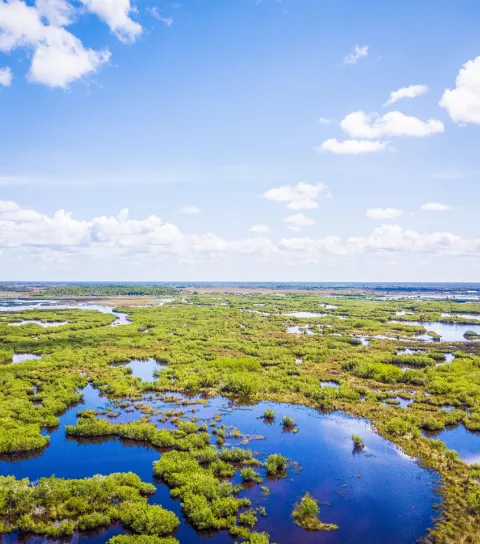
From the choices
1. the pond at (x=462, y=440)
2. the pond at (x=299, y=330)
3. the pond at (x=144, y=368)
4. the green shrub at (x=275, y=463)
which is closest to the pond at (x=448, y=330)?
the pond at (x=299, y=330)

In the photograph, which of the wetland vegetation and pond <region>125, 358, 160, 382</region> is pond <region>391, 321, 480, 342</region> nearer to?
the wetland vegetation

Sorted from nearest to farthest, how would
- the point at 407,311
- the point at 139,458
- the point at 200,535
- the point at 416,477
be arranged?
the point at 200,535 → the point at 416,477 → the point at 139,458 → the point at 407,311

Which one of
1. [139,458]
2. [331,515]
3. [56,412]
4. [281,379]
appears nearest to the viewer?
[331,515]

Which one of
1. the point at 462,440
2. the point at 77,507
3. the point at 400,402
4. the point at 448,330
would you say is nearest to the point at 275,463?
the point at 77,507

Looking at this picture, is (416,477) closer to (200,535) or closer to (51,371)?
(200,535)

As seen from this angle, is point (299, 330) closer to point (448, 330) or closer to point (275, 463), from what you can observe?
point (448, 330)

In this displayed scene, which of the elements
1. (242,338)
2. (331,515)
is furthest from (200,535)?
(242,338)

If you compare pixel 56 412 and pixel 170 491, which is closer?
pixel 170 491
